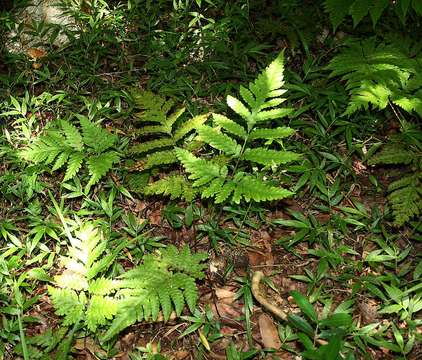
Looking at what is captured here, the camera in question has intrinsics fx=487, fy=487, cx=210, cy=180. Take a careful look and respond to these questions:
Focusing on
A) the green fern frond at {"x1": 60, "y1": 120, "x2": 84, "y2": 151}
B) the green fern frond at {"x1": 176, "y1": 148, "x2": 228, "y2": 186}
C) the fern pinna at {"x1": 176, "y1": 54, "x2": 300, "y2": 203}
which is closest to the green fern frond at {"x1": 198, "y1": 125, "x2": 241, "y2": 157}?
the fern pinna at {"x1": 176, "y1": 54, "x2": 300, "y2": 203}

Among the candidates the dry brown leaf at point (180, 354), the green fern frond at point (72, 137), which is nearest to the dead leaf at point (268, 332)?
the dry brown leaf at point (180, 354)

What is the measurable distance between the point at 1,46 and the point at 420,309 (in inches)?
153

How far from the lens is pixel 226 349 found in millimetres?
2652

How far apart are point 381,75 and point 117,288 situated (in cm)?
212

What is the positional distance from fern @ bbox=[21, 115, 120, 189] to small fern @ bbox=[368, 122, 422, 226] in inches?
67.5

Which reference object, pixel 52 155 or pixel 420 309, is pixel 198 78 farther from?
pixel 420 309

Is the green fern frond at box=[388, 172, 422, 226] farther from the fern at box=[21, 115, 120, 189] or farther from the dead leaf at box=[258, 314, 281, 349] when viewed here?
the fern at box=[21, 115, 120, 189]

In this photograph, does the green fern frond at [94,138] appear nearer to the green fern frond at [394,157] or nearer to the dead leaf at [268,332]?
the dead leaf at [268,332]

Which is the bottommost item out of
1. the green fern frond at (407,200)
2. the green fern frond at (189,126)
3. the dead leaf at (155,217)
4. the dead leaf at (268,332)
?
the dead leaf at (268,332)

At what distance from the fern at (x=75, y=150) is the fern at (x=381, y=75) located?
1561mm

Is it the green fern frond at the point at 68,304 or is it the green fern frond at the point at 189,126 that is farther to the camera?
the green fern frond at the point at 189,126

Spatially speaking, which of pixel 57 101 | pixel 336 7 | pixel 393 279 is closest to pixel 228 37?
pixel 336 7

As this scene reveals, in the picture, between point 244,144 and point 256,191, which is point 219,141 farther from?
point 256,191

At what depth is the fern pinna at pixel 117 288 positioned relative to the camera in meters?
A: 2.49
